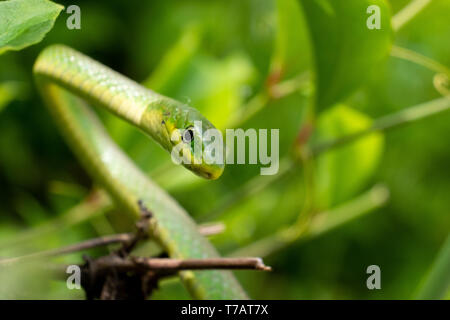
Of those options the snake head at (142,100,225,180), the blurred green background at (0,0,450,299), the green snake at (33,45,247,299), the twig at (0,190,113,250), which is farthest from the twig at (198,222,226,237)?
the twig at (0,190,113,250)

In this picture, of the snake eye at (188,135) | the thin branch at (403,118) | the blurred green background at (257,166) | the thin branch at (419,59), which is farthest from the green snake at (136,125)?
the thin branch at (419,59)

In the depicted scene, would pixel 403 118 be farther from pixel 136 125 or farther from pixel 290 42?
pixel 136 125

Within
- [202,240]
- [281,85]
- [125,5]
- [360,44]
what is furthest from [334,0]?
[125,5]

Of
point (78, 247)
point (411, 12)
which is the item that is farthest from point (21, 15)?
point (411, 12)

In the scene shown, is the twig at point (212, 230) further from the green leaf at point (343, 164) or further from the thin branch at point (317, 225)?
the green leaf at point (343, 164)

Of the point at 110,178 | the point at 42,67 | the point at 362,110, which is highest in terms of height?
the point at 362,110
